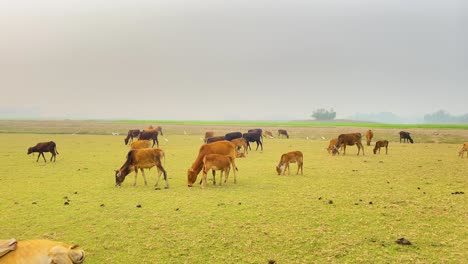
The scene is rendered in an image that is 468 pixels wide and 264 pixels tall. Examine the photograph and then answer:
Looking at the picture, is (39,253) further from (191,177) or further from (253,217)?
(191,177)

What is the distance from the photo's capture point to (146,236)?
879cm

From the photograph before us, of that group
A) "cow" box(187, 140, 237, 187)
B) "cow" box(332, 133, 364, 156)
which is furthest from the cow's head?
"cow" box(332, 133, 364, 156)

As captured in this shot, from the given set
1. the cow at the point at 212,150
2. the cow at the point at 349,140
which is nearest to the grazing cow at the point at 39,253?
the cow at the point at 212,150

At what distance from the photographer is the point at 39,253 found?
5371 millimetres

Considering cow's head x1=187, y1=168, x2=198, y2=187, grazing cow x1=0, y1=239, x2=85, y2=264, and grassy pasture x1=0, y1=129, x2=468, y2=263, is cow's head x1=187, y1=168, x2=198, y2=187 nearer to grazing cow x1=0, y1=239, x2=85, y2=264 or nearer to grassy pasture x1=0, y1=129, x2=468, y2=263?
grassy pasture x1=0, y1=129, x2=468, y2=263

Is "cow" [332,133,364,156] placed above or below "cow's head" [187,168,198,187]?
above

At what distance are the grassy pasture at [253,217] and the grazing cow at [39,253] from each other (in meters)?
2.01

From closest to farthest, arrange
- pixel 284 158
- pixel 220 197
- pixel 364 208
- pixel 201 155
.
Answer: pixel 364 208 → pixel 220 197 → pixel 201 155 → pixel 284 158

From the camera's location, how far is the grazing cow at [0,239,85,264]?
511 centimetres

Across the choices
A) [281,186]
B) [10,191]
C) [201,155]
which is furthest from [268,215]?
[10,191]

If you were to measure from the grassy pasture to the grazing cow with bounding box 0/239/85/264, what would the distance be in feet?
6.60

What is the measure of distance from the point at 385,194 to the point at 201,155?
27.6ft

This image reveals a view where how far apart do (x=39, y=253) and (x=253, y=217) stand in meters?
6.18

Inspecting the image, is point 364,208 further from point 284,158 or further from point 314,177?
point 284,158
